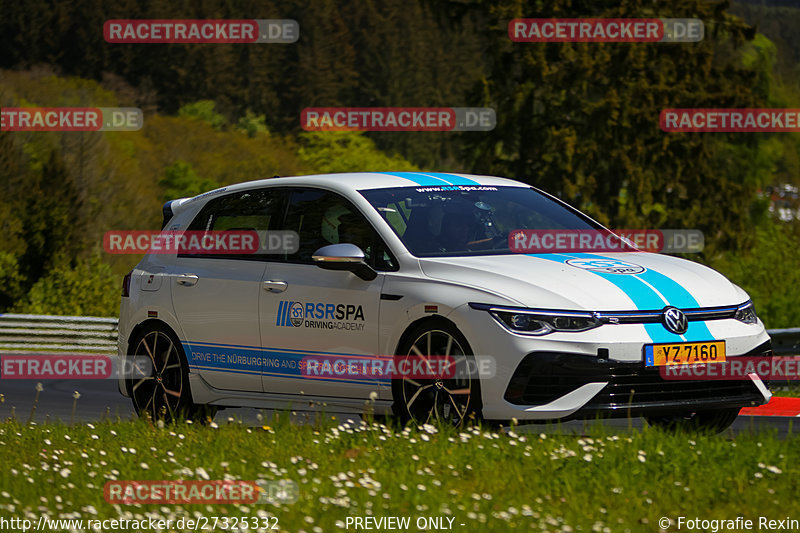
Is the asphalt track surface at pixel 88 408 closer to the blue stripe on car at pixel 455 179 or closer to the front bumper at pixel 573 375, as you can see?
the front bumper at pixel 573 375

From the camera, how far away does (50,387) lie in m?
17.1

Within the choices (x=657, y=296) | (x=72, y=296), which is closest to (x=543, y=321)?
(x=657, y=296)

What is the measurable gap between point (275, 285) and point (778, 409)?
15.9 feet

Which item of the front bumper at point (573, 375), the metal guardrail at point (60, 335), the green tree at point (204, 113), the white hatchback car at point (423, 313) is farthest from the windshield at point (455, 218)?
the green tree at point (204, 113)

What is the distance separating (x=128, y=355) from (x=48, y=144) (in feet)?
204

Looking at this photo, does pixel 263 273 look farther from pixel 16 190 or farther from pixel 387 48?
pixel 387 48

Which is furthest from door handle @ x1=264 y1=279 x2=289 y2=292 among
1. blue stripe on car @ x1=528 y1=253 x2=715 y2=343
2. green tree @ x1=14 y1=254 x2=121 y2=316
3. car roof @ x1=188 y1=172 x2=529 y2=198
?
green tree @ x1=14 y1=254 x2=121 y2=316

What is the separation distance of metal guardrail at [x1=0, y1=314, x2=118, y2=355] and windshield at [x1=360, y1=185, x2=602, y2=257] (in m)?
17.1

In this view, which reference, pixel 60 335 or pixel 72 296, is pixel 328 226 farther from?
pixel 72 296

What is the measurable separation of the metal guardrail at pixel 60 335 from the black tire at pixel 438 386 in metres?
17.7

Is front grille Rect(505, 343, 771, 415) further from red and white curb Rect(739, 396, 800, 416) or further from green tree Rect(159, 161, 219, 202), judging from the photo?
green tree Rect(159, 161, 219, 202)

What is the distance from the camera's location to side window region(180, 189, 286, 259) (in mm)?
9508

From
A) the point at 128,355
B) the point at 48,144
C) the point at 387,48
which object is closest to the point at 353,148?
the point at 387,48

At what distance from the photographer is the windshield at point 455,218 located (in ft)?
28.6
